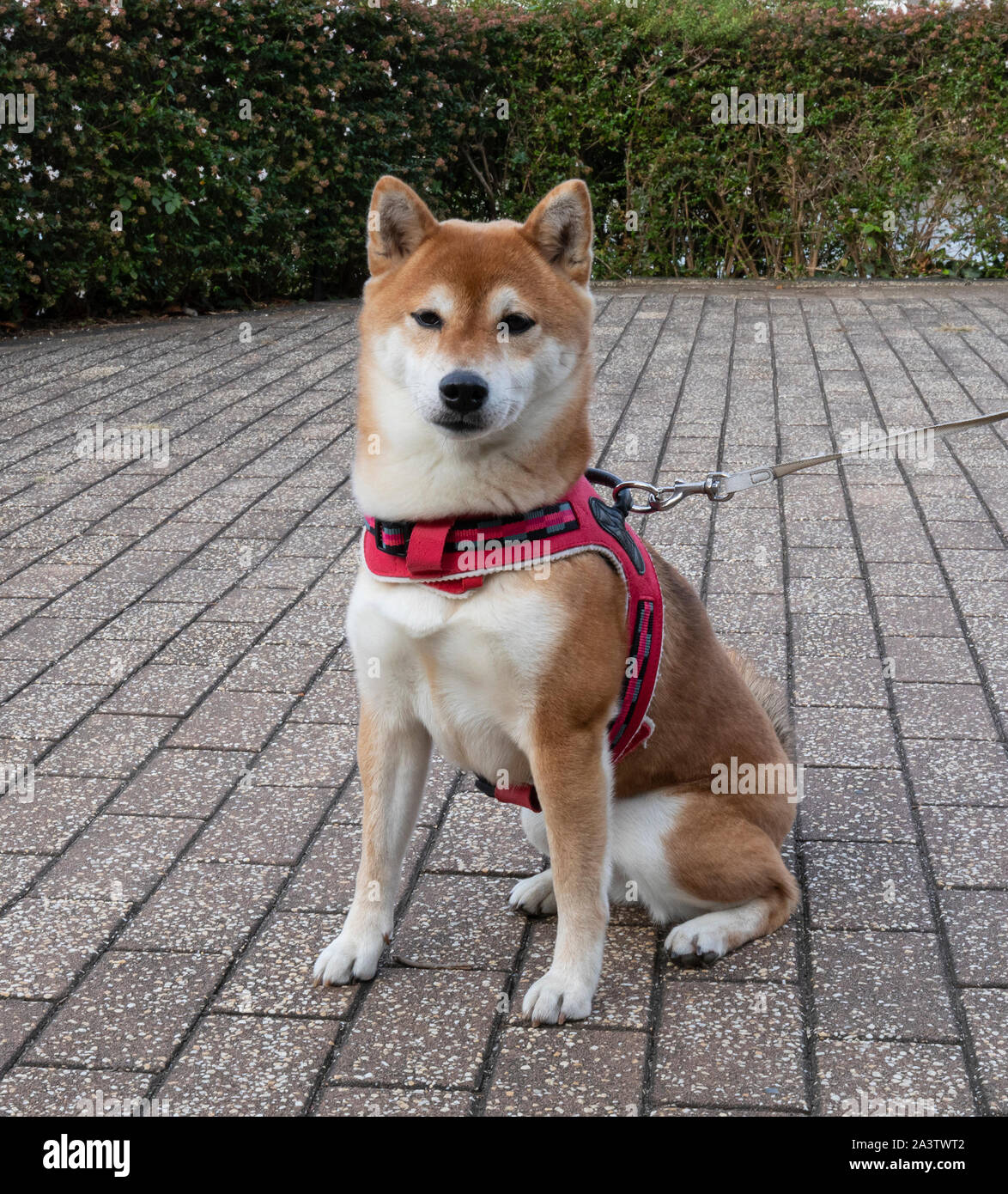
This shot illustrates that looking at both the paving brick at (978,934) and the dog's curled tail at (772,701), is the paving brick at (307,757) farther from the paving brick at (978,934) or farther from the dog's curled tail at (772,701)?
the paving brick at (978,934)

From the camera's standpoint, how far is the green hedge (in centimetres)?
1014

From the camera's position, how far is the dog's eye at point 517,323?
8.82ft

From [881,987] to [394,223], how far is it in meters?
2.00

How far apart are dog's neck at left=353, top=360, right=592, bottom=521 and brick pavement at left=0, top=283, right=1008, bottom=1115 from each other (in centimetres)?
106

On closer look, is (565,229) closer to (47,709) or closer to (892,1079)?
(892,1079)

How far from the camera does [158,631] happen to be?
4.79 metres

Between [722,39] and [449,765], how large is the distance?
11275 mm

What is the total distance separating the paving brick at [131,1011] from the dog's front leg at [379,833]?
0.29 meters

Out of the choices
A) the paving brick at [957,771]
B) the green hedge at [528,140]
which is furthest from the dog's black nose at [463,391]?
the green hedge at [528,140]

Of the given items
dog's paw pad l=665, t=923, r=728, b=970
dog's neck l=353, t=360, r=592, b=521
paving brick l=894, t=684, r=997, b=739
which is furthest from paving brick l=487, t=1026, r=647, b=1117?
paving brick l=894, t=684, r=997, b=739

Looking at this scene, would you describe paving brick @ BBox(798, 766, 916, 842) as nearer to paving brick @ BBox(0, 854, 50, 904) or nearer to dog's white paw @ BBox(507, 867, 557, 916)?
dog's white paw @ BBox(507, 867, 557, 916)

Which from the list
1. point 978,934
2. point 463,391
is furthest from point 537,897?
point 463,391
